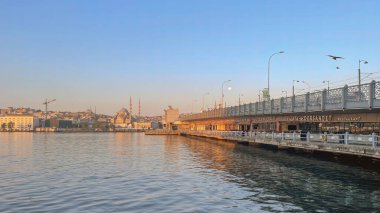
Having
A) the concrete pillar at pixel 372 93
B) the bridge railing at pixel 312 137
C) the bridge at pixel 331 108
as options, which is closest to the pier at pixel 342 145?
the bridge railing at pixel 312 137

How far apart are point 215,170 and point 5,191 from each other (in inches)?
764

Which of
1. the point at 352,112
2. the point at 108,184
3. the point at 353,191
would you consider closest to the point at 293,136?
the point at 352,112

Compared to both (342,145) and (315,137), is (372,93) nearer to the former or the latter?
(342,145)

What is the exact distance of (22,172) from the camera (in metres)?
39.1

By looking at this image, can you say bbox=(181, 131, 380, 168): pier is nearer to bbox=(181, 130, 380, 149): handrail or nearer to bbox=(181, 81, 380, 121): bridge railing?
bbox=(181, 130, 380, 149): handrail

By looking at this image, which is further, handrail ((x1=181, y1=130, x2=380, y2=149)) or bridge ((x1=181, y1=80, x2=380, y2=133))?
bridge ((x1=181, y1=80, x2=380, y2=133))

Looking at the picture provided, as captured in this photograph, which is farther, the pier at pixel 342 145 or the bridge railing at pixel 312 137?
the bridge railing at pixel 312 137

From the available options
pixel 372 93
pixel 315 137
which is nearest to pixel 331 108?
pixel 315 137

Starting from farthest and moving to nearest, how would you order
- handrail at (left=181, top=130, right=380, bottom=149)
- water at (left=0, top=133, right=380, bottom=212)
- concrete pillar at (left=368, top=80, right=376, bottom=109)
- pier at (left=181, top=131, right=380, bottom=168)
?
concrete pillar at (left=368, top=80, right=376, bottom=109)
handrail at (left=181, top=130, right=380, bottom=149)
pier at (left=181, top=131, right=380, bottom=168)
water at (left=0, top=133, right=380, bottom=212)

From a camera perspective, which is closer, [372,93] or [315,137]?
[372,93]

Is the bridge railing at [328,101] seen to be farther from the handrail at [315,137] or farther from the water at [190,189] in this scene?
the water at [190,189]

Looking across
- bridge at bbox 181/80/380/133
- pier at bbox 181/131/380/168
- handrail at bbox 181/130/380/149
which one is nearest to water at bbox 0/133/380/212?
pier at bbox 181/131/380/168

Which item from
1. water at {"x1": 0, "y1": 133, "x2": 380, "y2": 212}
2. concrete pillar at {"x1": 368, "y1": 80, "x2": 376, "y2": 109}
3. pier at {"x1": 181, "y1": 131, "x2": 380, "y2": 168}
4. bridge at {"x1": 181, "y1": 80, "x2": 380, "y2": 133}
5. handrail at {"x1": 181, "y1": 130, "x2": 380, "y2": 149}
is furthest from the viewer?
bridge at {"x1": 181, "y1": 80, "x2": 380, "y2": 133}

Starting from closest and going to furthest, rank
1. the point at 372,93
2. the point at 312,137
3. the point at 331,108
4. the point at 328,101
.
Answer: the point at 372,93
the point at 331,108
the point at 312,137
the point at 328,101
